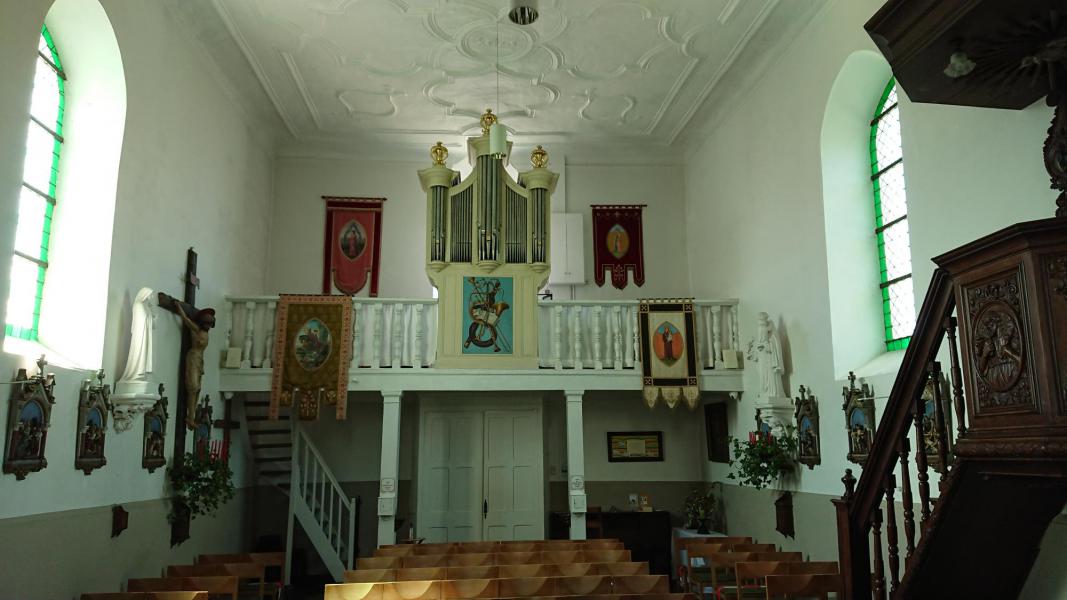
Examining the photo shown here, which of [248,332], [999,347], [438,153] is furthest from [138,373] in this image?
[999,347]

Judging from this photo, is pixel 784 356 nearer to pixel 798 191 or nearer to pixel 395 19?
pixel 798 191

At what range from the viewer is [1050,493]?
5148 mm

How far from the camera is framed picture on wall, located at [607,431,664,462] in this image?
14391mm

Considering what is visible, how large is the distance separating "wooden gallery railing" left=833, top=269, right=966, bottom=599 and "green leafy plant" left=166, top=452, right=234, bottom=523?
7.41 meters

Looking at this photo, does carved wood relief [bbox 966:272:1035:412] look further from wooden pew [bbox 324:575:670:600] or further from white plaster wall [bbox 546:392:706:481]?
white plaster wall [bbox 546:392:706:481]

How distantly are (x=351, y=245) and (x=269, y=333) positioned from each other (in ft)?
11.0

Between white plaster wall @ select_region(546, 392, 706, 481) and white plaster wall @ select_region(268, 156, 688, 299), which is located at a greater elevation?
white plaster wall @ select_region(268, 156, 688, 299)

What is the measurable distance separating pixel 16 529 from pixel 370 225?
890 cm

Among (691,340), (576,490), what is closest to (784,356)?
(691,340)

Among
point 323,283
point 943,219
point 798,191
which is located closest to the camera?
point 943,219

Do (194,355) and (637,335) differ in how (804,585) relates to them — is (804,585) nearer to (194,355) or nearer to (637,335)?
(637,335)

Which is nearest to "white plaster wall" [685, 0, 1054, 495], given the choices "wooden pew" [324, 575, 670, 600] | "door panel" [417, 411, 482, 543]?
"wooden pew" [324, 575, 670, 600]

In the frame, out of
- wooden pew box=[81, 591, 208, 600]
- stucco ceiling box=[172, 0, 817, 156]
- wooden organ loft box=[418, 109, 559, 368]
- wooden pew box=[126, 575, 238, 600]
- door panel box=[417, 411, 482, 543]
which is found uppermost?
stucco ceiling box=[172, 0, 817, 156]

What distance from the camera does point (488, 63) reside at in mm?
12281
